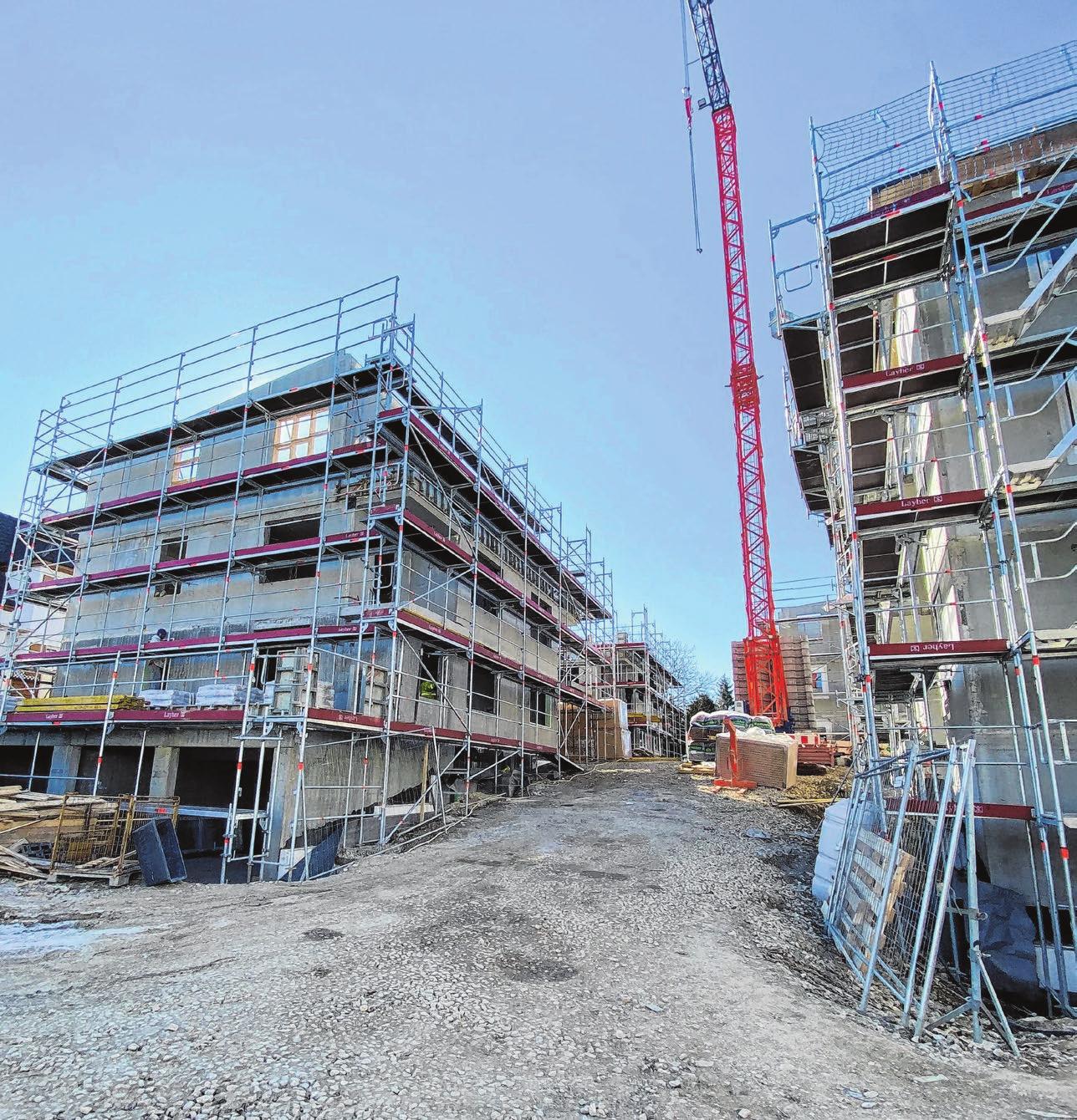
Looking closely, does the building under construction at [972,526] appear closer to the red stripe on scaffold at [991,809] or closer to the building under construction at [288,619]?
the red stripe on scaffold at [991,809]

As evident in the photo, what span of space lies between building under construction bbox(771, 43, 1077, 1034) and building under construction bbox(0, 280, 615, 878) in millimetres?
9153

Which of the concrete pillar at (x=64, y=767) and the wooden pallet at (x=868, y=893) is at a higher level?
the concrete pillar at (x=64, y=767)

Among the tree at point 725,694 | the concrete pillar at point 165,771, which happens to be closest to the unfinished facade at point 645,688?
the tree at point 725,694

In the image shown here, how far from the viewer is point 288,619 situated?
57.8 ft

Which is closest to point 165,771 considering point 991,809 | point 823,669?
point 991,809

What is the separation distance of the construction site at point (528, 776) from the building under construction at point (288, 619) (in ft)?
0.41

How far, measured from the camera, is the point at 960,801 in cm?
533

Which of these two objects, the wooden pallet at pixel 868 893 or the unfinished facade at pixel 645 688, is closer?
the wooden pallet at pixel 868 893

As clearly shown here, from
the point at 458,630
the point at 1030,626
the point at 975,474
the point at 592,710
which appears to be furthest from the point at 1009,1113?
the point at 592,710

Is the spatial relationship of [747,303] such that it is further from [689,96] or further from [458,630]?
[458,630]

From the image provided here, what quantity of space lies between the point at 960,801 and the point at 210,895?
9.91 meters

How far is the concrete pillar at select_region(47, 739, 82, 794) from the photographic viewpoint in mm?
16828

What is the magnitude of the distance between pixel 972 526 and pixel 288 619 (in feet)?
48.4

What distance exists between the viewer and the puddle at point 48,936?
7.10 m
